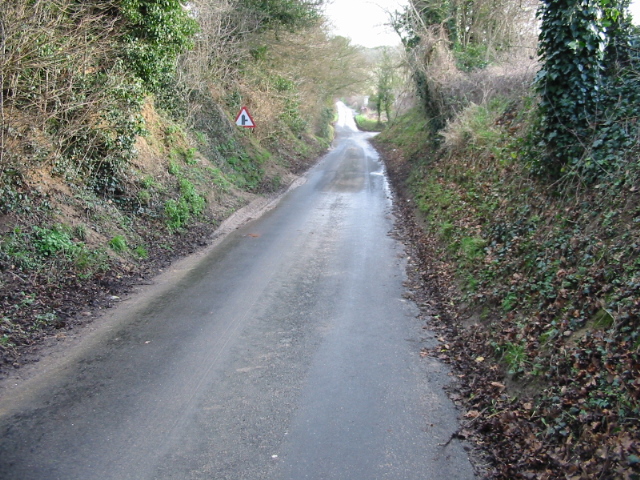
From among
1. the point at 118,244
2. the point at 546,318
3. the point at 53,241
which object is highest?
the point at 53,241

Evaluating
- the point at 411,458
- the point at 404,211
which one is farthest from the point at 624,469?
the point at 404,211

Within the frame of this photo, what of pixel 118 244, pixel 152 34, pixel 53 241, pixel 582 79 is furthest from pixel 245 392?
pixel 152 34

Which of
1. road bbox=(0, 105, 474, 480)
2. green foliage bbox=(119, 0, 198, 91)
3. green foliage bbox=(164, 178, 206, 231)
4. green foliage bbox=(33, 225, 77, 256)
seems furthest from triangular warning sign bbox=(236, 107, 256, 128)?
green foliage bbox=(33, 225, 77, 256)

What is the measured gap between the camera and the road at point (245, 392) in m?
4.63

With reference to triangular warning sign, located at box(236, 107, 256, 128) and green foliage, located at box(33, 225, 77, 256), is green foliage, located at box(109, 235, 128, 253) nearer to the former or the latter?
green foliage, located at box(33, 225, 77, 256)

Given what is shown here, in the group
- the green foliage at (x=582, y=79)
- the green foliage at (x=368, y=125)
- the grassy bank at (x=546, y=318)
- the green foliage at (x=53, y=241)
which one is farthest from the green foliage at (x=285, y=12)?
the green foliage at (x=368, y=125)

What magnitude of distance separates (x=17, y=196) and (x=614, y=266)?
9491 millimetres

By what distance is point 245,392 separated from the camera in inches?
229

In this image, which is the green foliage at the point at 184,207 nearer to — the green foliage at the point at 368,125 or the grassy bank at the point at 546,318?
the grassy bank at the point at 546,318

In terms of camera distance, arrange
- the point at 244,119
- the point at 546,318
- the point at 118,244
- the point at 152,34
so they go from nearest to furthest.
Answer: the point at 546,318 → the point at 118,244 → the point at 152,34 → the point at 244,119

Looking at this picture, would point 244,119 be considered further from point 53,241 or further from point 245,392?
point 245,392

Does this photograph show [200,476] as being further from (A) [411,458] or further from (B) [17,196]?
(B) [17,196]

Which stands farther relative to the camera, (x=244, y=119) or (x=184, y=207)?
(x=244, y=119)

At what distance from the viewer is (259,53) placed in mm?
25750
